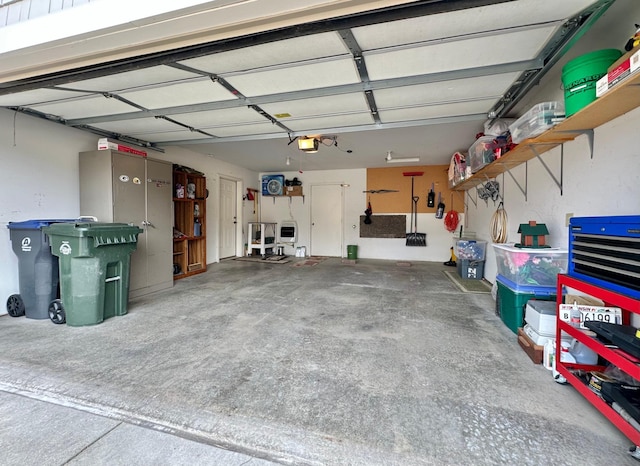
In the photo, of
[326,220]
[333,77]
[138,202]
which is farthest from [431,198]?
[138,202]

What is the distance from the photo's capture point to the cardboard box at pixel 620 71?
1272mm

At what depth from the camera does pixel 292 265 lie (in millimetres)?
6520

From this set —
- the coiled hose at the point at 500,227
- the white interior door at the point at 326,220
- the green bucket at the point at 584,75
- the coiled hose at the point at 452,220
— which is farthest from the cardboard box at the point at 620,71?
the white interior door at the point at 326,220

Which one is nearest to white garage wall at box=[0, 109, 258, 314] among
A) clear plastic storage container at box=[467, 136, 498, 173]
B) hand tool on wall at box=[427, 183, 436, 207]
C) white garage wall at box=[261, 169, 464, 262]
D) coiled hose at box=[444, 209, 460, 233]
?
white garage wall at box=[261, 169, 464, 262]

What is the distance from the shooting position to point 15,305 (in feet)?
9.87

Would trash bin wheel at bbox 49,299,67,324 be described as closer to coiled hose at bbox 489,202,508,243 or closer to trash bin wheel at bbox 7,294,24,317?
trash bin wheel at bbox 7,294,24,317

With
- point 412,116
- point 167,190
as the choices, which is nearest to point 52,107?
point 167,190

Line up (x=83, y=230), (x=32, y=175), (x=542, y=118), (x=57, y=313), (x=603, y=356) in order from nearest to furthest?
(x=603, y=356) < (x=542, y=118) < (x=83, y=230) < (x=57, y=313) < (x=32, y=175)

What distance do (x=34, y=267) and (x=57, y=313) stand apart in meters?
0.58

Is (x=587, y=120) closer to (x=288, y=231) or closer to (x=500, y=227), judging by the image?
(x=500, y=227)

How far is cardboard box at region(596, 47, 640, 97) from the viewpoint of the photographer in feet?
4.17

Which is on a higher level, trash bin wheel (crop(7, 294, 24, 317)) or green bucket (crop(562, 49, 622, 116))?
green bucket (crop(562, 49, 622, 116))

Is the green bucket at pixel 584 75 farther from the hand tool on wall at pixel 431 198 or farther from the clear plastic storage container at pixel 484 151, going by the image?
the hand tool on wall at pixel 431 198

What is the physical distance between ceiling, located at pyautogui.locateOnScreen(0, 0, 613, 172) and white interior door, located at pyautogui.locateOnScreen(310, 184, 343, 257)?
4084 millimetres
